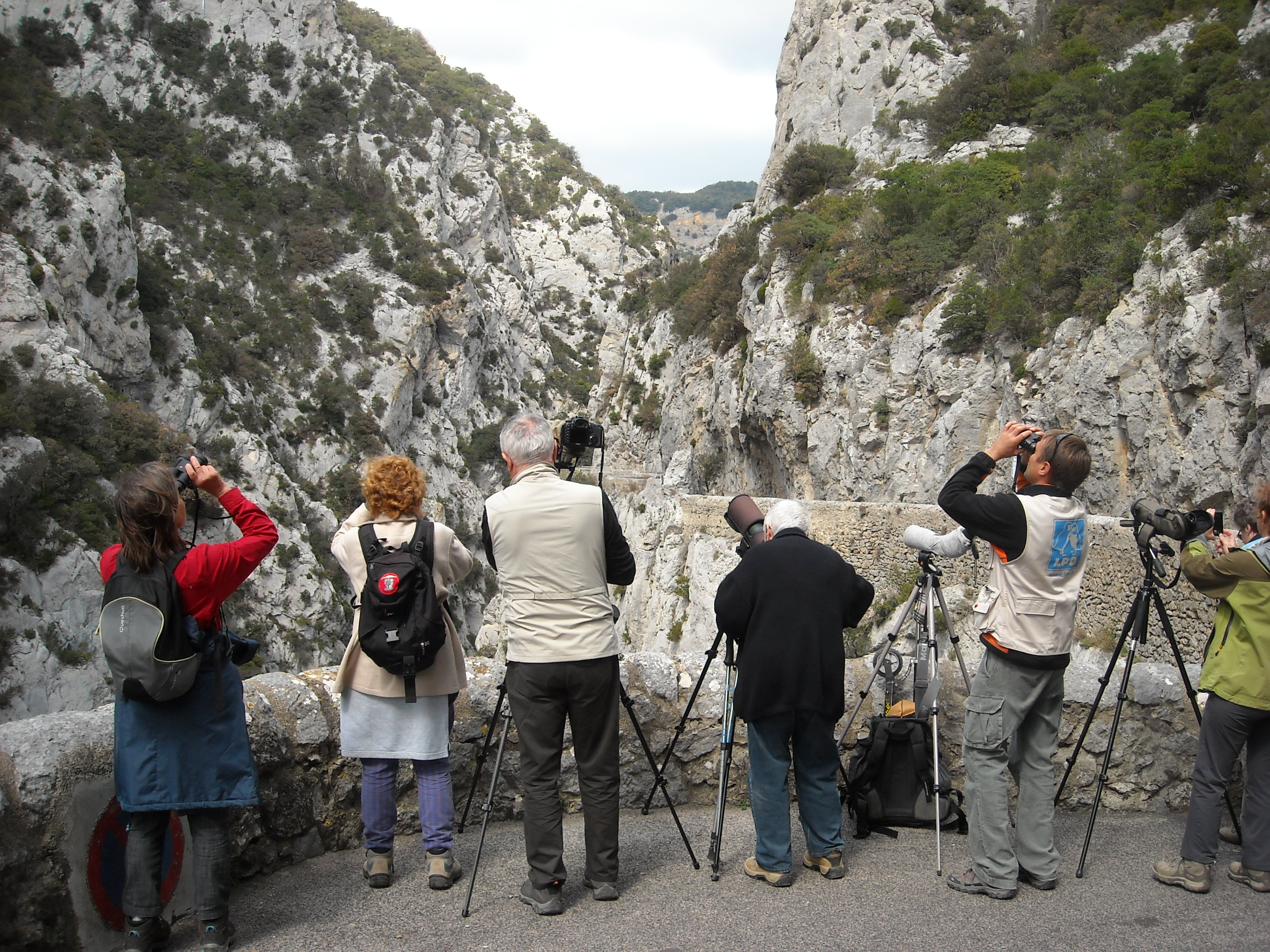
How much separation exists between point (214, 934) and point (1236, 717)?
402cm

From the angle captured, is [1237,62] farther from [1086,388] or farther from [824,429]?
[824,429]

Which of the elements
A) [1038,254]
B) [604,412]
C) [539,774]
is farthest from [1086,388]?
[604,412]

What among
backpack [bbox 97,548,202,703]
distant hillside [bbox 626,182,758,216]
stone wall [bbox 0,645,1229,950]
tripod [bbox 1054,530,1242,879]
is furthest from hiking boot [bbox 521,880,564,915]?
distant hillside [bbox 626,182,758,216]

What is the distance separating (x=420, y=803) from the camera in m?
3.19

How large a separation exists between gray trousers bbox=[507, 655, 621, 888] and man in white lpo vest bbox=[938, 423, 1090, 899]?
4.85 ft

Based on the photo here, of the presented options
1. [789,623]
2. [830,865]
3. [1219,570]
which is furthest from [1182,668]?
[789,623]

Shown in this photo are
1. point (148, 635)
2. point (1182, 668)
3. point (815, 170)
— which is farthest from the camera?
point (815, 170)

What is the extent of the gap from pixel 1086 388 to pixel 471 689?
1470 centimetres

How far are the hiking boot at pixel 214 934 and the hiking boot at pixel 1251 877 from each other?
4.02 meters

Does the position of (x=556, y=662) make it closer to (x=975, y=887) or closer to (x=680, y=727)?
(x=680, y=727)

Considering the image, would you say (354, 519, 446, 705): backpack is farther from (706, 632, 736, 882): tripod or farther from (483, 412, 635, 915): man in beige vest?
(706, 632, 736, 882): tripod

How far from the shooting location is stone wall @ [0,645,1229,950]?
2508mm

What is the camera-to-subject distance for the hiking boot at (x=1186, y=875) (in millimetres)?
3145

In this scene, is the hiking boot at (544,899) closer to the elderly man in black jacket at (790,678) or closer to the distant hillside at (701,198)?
the elderly man in black jacket at (790,678)
